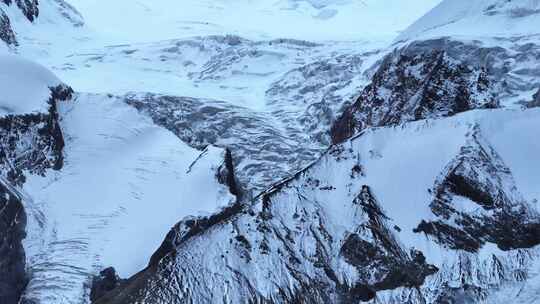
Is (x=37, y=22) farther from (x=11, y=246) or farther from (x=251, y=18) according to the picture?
(x=11, y=246)

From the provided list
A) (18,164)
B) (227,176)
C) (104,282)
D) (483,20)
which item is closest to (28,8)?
(18,164)

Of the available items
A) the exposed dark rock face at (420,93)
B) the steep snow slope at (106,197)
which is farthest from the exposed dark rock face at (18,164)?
the exposed dark rock face at (420,93)

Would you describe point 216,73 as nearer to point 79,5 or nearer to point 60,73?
point 60,73

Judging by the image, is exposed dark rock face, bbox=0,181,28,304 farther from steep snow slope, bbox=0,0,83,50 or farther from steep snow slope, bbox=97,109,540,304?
steep snow slope, bbox=0,0,83,50

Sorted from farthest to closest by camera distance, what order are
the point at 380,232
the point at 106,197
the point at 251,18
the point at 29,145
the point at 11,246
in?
the point at 251,18 < the point at 29,145 < the point at 106,197 < the point at 11,246 < the point at 380,232

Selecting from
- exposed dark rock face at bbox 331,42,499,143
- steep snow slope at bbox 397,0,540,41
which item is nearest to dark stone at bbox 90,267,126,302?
exposed dark rock face at bbox 331,42,499,143

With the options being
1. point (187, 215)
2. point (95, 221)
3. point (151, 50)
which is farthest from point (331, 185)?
point (151, 50)

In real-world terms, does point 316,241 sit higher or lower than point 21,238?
higher

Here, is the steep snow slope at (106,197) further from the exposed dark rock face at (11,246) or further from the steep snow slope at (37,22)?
the steep snow slope at (37,22)
